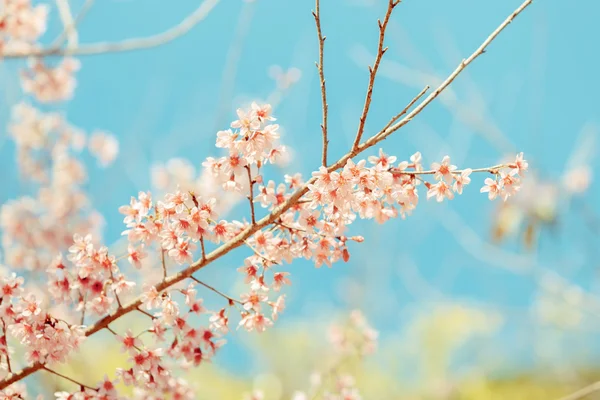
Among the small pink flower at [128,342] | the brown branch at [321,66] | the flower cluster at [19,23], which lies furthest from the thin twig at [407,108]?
the flower cluster at [19,23]

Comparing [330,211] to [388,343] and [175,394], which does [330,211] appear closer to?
[175,394]

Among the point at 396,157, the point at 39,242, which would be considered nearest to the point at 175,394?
the point at 396,157

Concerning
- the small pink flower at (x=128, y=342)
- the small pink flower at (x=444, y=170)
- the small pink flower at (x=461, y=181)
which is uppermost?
the small pink flower at (x=444, y=170)

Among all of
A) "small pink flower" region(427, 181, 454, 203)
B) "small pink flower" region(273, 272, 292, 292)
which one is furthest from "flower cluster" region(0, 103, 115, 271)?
"small pink flower" region(427, 181, 454, 203)

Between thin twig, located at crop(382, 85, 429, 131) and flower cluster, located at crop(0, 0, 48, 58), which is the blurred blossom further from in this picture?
thin twig, located at crop(382, 85, 429, 131)

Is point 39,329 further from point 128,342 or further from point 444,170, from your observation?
point 444,170

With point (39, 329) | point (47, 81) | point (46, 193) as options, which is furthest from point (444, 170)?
point (46, 193)

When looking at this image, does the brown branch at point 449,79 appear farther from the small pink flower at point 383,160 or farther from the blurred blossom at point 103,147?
the blurred blossom at point 103,147

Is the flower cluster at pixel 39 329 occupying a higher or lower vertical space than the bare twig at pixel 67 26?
lower
